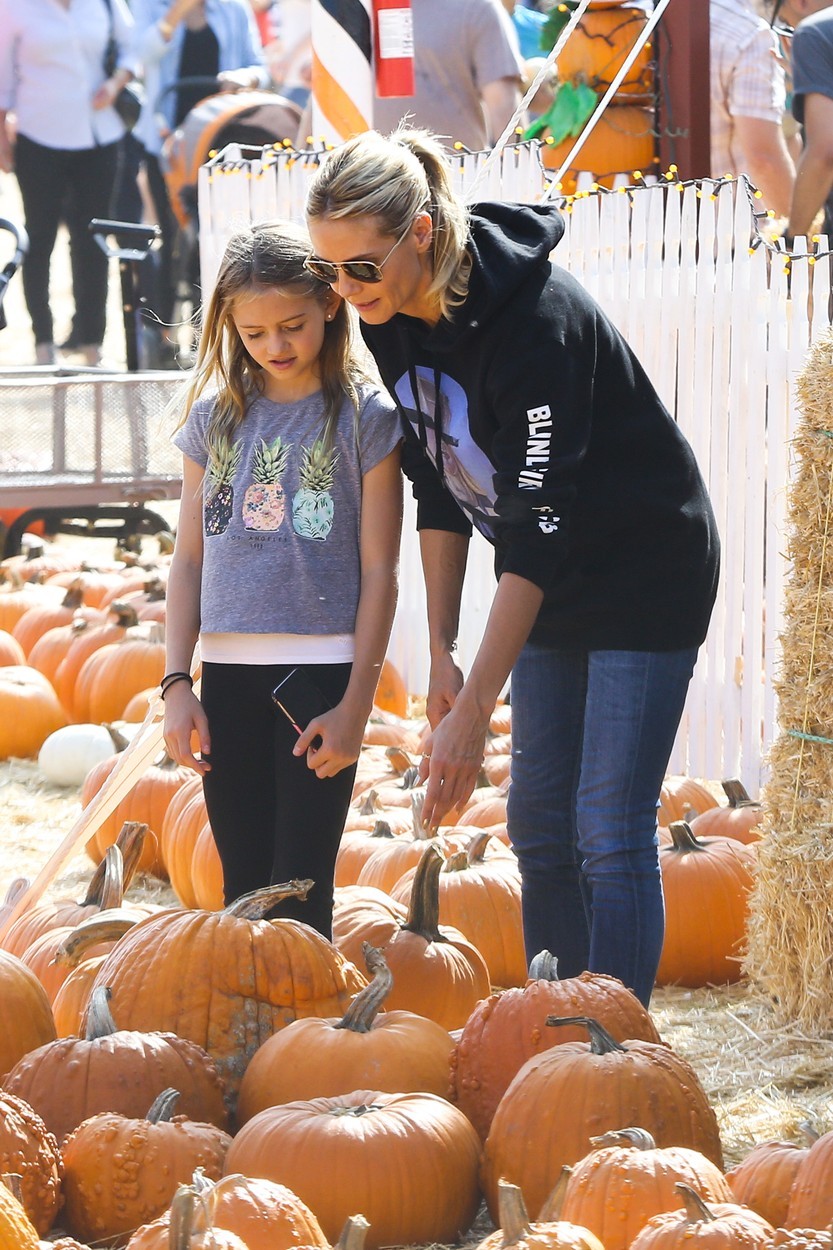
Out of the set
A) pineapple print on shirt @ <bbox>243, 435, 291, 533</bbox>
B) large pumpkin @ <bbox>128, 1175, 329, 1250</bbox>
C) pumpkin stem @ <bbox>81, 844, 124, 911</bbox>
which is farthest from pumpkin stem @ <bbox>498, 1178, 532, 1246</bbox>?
pumpkin stem @ <bbox>81, 844, 124, 911</bbox>

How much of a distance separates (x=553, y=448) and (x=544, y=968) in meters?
0.86

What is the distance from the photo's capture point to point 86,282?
10.5 meters

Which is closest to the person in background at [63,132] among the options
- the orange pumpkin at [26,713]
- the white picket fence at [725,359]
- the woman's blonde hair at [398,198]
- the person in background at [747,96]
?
the orange pumpkin at [26,713]

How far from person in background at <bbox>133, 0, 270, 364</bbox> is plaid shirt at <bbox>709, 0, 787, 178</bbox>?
17.3ft

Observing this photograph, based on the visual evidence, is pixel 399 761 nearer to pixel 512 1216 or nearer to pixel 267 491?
pixel 267 491

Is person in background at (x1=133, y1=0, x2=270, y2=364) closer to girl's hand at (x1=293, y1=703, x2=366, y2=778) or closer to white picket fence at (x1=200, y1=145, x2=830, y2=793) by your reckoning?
white picket fence at (x1=200, y1=145, x2=830, y2=793)

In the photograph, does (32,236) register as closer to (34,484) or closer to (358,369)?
(34,484)

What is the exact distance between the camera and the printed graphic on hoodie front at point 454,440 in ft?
9.11

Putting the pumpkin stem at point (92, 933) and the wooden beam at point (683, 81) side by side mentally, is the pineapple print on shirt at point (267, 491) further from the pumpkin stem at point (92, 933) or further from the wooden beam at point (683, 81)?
the wooden beam at point (683, 81)

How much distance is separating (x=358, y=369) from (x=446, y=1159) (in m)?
1.50

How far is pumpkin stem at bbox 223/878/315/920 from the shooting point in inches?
114

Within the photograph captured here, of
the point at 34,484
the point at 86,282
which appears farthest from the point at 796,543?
the point at 86,282

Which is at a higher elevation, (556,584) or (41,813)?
(556,584)

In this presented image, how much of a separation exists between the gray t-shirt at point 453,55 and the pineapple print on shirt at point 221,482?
170 inches
